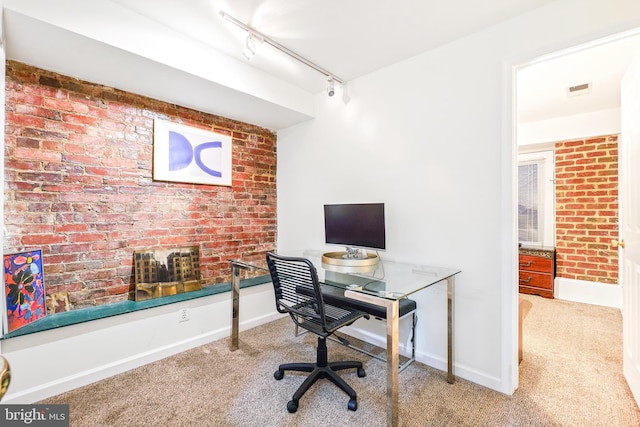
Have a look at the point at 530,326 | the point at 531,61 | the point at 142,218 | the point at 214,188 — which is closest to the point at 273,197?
the point at 214,188

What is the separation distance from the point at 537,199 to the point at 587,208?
0.56 metres

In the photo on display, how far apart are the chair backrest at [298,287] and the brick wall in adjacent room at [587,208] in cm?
386

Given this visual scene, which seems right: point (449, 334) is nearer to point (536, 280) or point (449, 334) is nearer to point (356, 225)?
point (356, 225)

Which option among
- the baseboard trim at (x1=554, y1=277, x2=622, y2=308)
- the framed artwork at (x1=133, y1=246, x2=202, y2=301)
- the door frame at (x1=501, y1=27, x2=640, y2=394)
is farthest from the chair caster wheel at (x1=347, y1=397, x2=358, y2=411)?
the baseboard trim at (x1=554, y1=277, x2=622, y2=308)

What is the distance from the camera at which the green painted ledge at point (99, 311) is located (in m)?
1.79

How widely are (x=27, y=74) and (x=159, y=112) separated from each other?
804 millimetres

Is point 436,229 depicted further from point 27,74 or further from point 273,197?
point 27,74

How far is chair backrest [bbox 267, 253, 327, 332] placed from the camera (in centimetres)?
162

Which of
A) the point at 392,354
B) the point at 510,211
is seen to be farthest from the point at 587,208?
the point at 392,354

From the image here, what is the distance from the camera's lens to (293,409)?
168 cm

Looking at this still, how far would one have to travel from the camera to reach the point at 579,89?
2.82 meters

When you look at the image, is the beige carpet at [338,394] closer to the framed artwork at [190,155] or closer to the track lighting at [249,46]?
the framed artwork at [190,155]

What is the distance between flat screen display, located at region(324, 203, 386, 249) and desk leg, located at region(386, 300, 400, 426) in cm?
77

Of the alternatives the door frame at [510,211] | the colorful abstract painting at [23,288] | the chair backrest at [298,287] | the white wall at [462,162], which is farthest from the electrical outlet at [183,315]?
the door frame at [510,211]
